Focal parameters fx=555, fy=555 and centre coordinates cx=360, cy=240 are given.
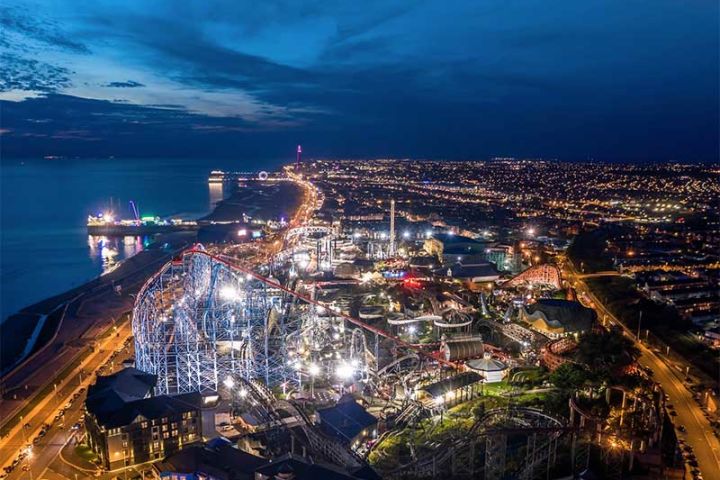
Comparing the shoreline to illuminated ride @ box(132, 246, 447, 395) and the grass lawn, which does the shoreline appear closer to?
illuminated ride @ box(132, 246, 447, 395)

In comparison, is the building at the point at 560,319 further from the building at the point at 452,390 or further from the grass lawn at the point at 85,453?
the grass lawn at the point at 85,453

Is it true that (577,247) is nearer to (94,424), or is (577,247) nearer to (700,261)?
(700,261)

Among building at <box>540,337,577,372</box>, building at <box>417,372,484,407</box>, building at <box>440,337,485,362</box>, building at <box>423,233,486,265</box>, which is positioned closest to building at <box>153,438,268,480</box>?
building at <box>417,372,484,407</box>

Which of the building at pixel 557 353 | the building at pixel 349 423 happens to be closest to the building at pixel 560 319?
the building at pixel 557 353

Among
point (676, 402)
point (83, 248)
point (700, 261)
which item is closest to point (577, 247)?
point (700, 261)

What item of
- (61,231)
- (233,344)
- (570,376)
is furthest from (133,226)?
(570,376)

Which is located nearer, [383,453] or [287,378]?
[383,453]
